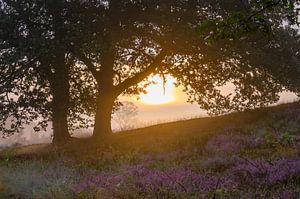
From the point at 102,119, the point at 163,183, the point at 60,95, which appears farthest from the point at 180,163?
the point at 60,95

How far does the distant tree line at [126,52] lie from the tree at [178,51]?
52mm

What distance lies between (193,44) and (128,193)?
13.2m

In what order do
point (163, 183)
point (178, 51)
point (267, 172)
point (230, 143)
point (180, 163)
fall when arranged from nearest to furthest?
point (163, 183) < point (267, 172) < point (180, 163) < point (230, 143) < point (178, 51)

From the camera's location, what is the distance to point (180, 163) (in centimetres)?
1602

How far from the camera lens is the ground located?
11016mm

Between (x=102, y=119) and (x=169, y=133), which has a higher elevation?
(x=102, y=119)

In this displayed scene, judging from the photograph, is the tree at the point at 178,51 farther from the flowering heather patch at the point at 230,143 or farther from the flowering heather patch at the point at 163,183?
the flowering heather patch at the point at 163,183

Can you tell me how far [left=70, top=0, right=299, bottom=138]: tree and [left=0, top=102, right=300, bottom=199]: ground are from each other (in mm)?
1399

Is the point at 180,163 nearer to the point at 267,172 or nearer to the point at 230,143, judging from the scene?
the point at 230,143

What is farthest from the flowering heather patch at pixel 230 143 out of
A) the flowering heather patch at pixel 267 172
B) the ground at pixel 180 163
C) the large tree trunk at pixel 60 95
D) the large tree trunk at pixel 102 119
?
the large tree trunk at pixel 60 95

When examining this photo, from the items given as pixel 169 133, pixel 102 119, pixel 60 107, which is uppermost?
pixel 60 107

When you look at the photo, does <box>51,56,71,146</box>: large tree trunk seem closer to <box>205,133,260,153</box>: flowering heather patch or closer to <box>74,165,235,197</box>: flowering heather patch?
<box>205,133,260,153</box>: flowering heather patch

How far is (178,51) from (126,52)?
419 centimetres

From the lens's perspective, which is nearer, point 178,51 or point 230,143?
point 230,143
